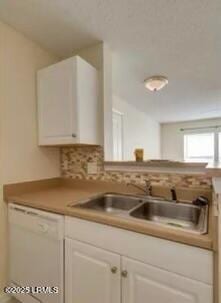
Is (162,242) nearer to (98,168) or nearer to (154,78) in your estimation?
(98,168)

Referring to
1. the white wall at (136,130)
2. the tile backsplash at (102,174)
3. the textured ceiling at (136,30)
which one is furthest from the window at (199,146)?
the tile backsplash at (102,174)

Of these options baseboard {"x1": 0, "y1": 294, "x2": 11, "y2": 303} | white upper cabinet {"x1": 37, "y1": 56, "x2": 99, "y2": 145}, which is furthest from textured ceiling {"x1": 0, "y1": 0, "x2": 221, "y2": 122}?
baseboard {"x1": 0, "y1": 294, "x2": 11, "y2": 303}

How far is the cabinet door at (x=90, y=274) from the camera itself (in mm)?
1035

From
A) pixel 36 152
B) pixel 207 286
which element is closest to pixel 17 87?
pixel 36 152

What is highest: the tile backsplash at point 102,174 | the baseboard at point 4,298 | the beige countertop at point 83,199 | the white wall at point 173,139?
the white wall at point 173,139

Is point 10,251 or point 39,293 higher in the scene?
point 10,251

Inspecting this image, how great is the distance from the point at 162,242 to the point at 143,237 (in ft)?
0.31

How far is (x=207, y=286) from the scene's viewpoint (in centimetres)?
79

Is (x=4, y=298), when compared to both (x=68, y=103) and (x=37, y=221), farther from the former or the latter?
(x=68, y=103)

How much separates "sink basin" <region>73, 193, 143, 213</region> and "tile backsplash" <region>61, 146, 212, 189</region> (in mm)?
165

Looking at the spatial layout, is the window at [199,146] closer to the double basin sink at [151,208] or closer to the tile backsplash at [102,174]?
the tile backsplash at [102,174]

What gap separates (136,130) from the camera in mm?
4262

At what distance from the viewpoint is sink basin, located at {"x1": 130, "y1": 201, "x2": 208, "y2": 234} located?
4.17 ft

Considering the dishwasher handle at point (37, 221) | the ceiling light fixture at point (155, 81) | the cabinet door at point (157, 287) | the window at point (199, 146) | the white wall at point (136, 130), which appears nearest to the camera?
the cabinet door at point (157, 287)
